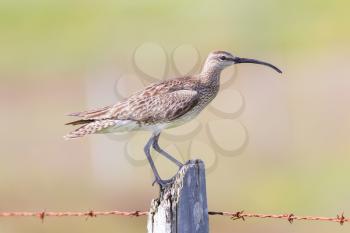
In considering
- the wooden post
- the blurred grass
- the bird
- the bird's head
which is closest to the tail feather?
the bird

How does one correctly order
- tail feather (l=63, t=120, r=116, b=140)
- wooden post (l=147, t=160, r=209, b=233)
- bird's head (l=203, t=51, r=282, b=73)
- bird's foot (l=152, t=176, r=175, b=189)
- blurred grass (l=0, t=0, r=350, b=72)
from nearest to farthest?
1. wooden post (l=147, t=160, r=209, b=233)
2. bird's foot (l=152, t=176, r=175, b=189)
3. tail feather (l=63, t=120, r=116, b=140)
4. bird's head (l=203, t=51, r=282, b=73)
5. blurred grass (l=0, t=0, r=350, b=72)

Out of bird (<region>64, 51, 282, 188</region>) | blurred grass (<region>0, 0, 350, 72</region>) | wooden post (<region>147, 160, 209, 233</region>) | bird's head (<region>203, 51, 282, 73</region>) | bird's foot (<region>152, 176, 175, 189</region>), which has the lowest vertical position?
wooden post (<region>147, 160, 209, 233</region>)

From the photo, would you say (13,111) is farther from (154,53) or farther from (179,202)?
(179,202)

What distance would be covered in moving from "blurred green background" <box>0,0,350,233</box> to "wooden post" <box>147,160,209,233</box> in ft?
34.6

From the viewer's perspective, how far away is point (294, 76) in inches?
1289

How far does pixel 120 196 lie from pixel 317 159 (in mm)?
4619

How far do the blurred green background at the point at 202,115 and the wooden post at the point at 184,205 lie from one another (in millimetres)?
10548

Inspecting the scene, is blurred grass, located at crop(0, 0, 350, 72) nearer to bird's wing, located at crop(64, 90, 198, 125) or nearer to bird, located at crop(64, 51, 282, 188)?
bird, located at crop(64, 51, 282, 188)

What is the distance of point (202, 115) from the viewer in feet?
90.2

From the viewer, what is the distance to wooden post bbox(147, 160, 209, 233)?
323 inches

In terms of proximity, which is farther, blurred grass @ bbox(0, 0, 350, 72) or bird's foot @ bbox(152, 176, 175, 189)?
blurred grass @ bbox(0, 0, 350, 72)

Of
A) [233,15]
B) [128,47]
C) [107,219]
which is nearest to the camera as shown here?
[107,219]

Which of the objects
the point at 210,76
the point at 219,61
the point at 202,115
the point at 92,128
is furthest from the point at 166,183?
the point at 202,115

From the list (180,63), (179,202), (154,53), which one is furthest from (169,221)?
(154,53)
